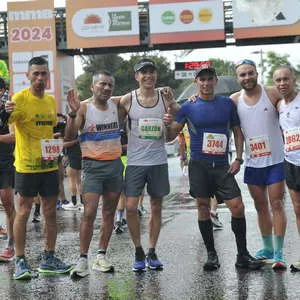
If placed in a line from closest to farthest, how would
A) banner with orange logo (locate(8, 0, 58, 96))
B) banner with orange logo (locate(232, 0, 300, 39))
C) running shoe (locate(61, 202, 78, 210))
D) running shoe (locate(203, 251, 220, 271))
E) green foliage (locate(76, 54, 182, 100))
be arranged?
running shoe (locate(203, 251, 220, 271)) < running shoe (locate(61, 202, 78, 210)) < banner with orange logo (locate(232, 0, 300, 39)) < banner with orange logo (locate(8, 0, 58, 96)) < green foliage (locate(76, 54, 182, 100))

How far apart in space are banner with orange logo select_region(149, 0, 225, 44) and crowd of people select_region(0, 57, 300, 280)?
894 inches

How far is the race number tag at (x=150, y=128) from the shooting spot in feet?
19.1

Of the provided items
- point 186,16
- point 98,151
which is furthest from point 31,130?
point 186,16

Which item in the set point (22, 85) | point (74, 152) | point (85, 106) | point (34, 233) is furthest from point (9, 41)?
point (85, 106)

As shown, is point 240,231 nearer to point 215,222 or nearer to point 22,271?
point 22,271

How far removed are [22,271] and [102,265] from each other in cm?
75

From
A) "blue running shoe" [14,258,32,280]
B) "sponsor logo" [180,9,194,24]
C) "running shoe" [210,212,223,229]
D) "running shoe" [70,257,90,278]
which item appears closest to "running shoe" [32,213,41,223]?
"running shoe" [210,212,223,229]

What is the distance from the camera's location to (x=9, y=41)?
30391 millimetres

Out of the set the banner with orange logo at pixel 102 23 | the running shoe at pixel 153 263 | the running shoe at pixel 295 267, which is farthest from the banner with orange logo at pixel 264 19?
the running shoe at pixel 295 267

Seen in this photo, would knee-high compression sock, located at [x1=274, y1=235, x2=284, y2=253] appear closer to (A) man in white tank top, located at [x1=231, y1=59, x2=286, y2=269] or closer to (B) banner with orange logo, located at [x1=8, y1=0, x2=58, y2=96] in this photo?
(A) man in white tank top, located at [x1=231, y1=59, x2=286, y2=269]

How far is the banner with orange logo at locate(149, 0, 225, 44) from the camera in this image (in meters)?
28.1

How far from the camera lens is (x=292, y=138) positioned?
555cm

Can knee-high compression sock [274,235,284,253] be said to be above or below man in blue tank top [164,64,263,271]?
below

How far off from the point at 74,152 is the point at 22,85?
19.9 metres
